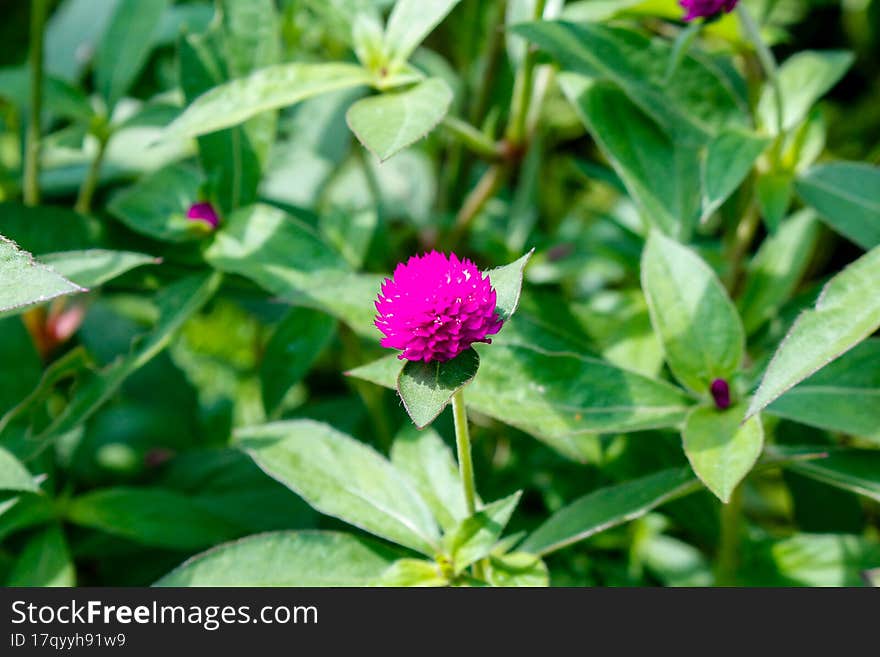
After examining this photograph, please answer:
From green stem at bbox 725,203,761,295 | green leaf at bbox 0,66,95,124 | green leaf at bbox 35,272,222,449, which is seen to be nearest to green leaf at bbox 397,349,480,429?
green leaf at bbox 35,272,222,449

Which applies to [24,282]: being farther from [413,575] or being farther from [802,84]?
[802,84]

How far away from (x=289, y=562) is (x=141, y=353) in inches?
10.7

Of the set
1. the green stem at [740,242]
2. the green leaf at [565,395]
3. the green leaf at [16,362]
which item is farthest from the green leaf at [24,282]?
the green stem at [740,242]

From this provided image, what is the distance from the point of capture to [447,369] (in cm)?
69

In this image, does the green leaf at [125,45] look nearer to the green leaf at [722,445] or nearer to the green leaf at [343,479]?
the green leaf at [343,479]

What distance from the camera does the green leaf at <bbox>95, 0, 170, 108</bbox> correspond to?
1.20 m

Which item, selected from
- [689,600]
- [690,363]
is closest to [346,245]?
[690,363]

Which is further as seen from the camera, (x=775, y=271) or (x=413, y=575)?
(x=775, y=271)

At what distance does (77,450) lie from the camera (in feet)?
3.86

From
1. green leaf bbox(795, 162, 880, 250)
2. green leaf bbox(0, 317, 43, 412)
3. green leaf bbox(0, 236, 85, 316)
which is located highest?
green leaf bbox(0, 236, 85, 316)

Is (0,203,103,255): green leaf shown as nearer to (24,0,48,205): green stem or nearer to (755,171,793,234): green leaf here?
(24,0,48,205): green stem

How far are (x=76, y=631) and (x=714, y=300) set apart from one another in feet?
2.13

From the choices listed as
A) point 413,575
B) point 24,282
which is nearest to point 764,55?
point 413,575

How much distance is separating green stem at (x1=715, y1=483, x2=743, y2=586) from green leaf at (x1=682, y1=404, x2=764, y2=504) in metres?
0.18
